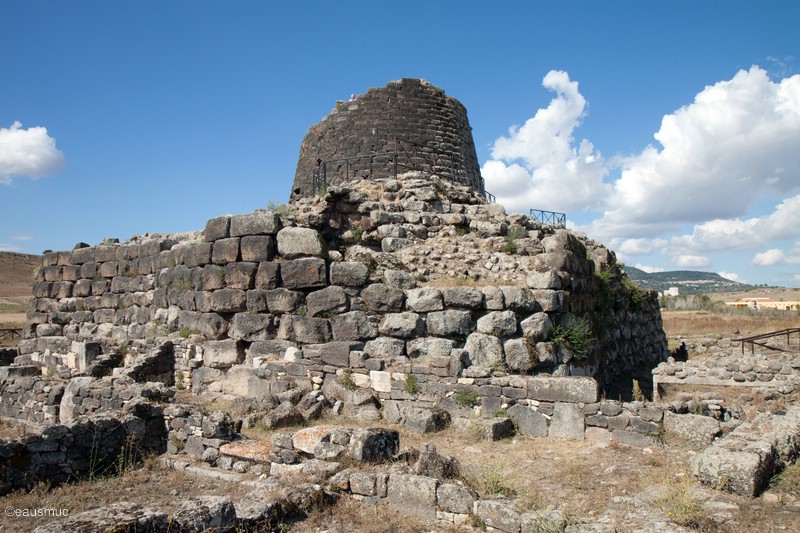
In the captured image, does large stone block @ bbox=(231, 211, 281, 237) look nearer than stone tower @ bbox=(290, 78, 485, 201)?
Yes

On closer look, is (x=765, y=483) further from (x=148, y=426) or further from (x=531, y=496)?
(x=148, y=426)

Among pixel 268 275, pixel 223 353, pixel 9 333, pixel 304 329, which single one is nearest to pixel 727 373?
pixel 304 329

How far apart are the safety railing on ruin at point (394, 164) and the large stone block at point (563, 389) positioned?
780 cm

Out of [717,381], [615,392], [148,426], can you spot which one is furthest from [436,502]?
[717,381]

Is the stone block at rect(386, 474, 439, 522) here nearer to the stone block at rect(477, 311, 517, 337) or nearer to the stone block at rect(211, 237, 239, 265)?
the stone block at rect(477, 311, 517, 337)

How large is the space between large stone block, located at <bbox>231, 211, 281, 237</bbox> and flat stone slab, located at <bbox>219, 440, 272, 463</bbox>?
4696 millimetres

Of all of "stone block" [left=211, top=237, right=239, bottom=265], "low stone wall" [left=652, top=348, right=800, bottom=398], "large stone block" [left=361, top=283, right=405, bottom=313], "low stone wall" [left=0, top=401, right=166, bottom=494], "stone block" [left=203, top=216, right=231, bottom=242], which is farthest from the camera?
"low stone wall" [left=652, top=348, right=800, bottom=398]

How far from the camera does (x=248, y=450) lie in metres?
7.19

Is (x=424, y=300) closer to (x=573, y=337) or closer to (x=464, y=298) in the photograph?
(x=464, y=298)

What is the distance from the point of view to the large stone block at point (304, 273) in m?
10.6

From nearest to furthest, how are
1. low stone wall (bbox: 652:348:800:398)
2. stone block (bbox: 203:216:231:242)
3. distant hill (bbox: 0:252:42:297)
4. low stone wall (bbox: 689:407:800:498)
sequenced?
low stone wall (bbox: 689:407:800:498) < stone block (bbox: 203:216:231:242) < low stone wall (bbox: 652:348:800:398) < distant hill (bbox: 0:252:42:297)

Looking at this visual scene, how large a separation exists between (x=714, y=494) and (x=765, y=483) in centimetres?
58

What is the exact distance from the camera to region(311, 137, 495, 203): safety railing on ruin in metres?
15.1

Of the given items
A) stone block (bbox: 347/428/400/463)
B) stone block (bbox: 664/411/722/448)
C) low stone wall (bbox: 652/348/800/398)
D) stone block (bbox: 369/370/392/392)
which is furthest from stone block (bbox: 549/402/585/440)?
low stone wall (bbox: 652/348/800/398)
